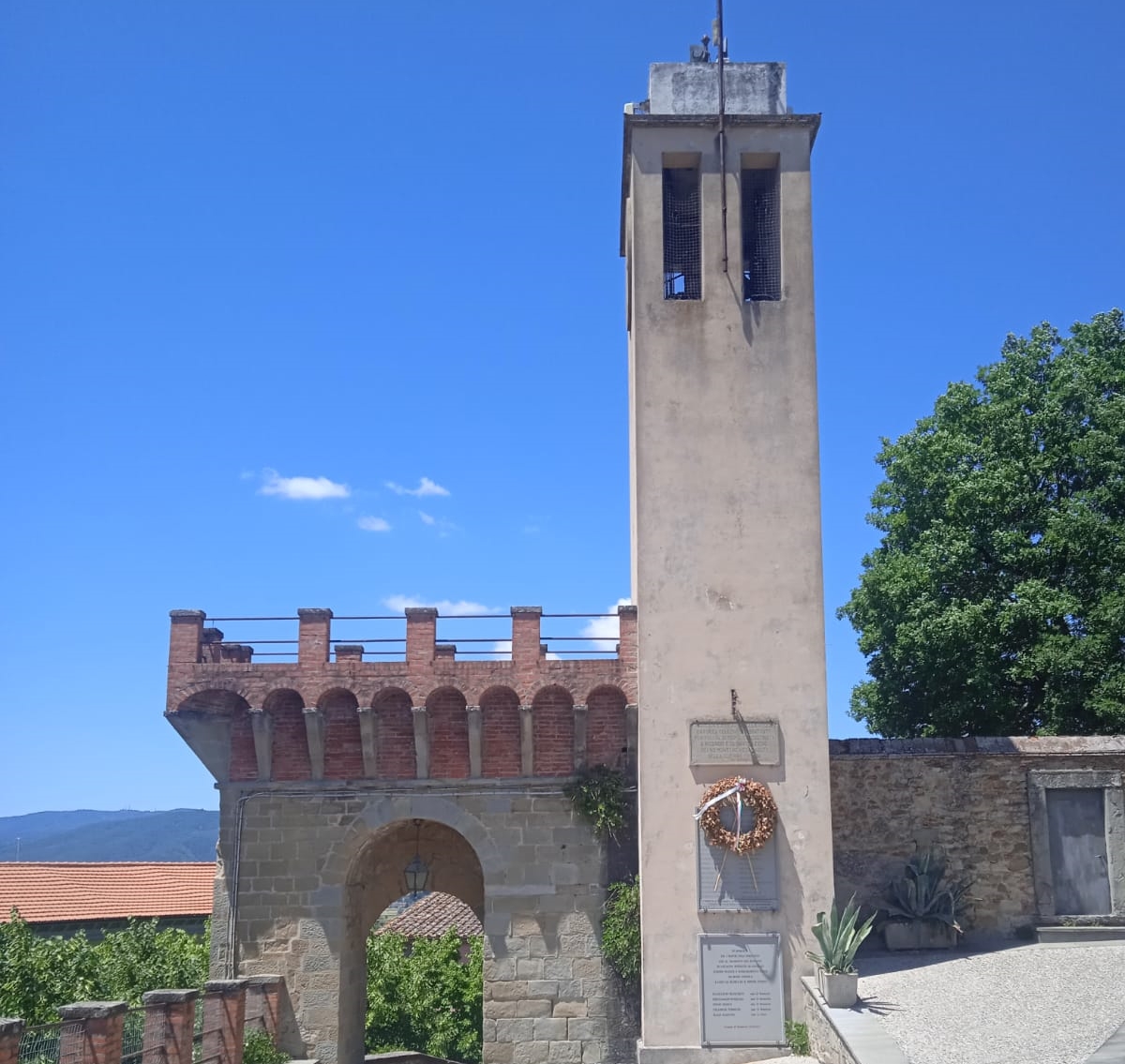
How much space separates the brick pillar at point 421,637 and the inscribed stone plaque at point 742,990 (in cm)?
542

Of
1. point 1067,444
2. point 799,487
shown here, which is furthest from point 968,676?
point 799,487

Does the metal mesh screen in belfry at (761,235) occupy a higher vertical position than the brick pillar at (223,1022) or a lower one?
higher

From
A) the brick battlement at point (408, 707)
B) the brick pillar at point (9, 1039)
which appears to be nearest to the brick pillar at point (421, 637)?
the brick battlement at point (408, 707)

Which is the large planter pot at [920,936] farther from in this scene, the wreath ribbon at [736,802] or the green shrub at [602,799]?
the green shrub at [602,799]

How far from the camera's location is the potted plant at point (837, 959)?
13.0 metres

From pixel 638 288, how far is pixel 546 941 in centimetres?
876

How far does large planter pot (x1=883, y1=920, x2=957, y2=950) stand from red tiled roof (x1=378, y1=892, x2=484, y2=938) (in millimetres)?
20217

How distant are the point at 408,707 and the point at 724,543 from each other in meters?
5.13

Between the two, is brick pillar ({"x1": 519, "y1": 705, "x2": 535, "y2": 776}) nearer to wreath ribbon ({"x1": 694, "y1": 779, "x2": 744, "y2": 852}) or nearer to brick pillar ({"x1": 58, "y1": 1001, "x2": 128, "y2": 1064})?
wreath ribbon ({"x1": 694, "y1": 779, "x2": 744, "y2": 852})

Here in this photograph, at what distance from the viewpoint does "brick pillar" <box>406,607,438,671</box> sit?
17.5 meters

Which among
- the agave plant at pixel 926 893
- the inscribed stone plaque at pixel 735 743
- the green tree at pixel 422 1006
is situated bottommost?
the green tree at pixel 422 1006

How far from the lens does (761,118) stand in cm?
1645

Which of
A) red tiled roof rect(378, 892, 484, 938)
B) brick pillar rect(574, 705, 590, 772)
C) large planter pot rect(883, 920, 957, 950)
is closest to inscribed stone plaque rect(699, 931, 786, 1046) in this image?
large planter pot rect(883, 920, 957, 950)

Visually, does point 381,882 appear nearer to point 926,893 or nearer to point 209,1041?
point 209,1041
